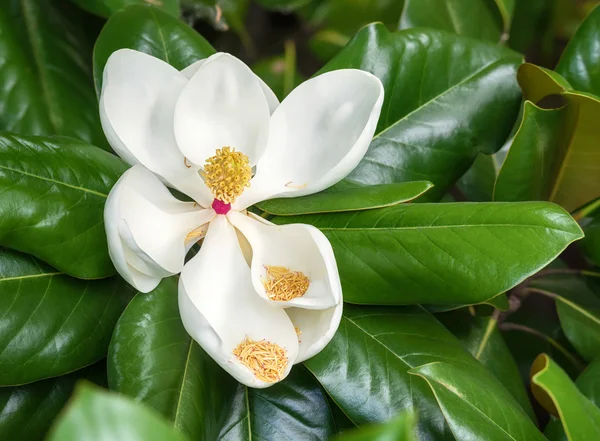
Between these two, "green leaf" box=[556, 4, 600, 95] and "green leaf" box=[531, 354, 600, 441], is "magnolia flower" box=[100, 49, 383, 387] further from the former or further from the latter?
"green leaf" box=[556, 4, 600, 95]

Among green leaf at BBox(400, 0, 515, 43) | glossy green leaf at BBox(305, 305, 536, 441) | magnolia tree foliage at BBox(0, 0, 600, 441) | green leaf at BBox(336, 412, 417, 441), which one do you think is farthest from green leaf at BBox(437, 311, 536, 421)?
green leaf at BBox(336, 412, 417, 441)

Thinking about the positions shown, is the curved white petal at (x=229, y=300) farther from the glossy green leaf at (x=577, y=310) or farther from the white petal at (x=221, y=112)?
the glossy green leaf at (x=577, y=310)

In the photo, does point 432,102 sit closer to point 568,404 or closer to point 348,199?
point 348,199

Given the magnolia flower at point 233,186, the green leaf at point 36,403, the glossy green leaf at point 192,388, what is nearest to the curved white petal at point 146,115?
the magnolia flower at point 233,186

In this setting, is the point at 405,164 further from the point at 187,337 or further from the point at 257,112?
the point at 187,337

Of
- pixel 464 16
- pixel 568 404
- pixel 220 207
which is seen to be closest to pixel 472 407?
pixel 568 404
